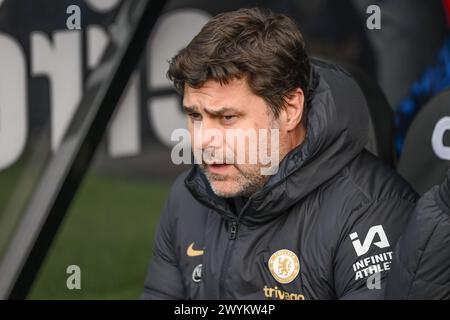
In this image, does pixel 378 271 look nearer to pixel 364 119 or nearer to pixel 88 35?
pixel 364 119

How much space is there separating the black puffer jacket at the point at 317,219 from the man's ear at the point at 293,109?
27 mm

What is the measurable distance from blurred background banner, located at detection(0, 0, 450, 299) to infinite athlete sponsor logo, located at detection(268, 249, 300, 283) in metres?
0.45

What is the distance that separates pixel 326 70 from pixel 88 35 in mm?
1067

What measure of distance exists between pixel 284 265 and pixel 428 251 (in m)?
0.36

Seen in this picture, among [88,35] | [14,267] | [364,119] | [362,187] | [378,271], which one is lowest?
[14,267]

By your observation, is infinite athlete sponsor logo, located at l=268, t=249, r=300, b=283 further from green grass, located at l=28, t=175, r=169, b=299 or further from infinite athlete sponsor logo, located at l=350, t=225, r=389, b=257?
green grass, located at l=28, t=175, r=169, b=299

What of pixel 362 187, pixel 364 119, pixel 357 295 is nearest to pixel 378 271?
pixel 357 295

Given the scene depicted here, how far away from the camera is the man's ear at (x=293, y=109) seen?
1.97 m

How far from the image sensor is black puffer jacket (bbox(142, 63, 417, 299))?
1.90 m

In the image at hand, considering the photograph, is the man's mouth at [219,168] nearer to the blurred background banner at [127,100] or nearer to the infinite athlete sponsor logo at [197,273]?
the infinite athlete sponsor logo at [197,273]

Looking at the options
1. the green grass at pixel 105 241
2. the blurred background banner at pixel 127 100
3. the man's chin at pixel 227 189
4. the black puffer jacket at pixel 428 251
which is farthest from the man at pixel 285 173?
the green grass at pixel 105 241

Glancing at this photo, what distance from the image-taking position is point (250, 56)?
1899mm

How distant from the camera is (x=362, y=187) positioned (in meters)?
1.97

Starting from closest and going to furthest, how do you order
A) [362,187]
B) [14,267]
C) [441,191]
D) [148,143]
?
[441,191] < [362,187] < [14,267] < [148,143]
